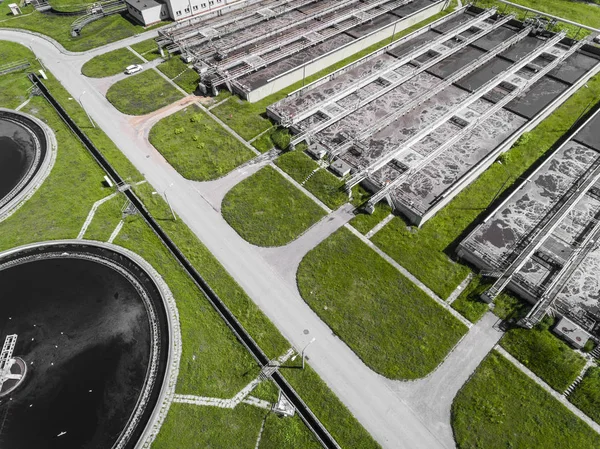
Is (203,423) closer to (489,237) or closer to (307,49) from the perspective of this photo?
(489,237)

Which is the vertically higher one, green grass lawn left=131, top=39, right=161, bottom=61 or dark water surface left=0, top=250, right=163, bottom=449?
green grass lawn left=131, top=39, right=161, bottom=61

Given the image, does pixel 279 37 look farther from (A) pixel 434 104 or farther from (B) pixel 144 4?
(A) pixel 434 104

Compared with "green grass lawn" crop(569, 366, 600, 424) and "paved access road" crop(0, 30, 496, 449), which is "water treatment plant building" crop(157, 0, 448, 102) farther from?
"green grass lawn" crop(569, 366, 600, 424)

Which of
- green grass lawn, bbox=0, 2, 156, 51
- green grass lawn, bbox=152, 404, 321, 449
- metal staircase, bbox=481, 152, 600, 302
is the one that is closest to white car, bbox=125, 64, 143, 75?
green grass lawn, bbox=0, 2, 156, 51

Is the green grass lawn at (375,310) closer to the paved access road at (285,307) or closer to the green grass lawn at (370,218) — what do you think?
the paved access road at (285,307)

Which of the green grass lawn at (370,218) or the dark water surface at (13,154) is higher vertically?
the green grass lawn at (370,218)

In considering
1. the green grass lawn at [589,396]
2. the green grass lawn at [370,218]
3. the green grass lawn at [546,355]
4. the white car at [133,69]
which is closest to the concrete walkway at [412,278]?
the green grass lawn at [370,218]
